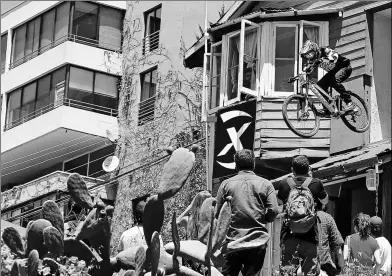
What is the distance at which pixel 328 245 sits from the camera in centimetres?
1210

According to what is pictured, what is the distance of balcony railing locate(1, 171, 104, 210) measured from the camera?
1511 inches

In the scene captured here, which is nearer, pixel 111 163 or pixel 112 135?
pixel 111 163

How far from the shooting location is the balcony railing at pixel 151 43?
37.2 meters

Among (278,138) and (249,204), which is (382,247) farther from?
(278,138)

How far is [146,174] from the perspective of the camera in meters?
34.8

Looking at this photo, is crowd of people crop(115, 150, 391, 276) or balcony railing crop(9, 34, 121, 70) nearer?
crowd of people crop(115, 150, 391, 276)

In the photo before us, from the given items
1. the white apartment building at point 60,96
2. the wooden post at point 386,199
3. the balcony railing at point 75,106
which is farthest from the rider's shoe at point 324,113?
the balcony railing at point 75,106

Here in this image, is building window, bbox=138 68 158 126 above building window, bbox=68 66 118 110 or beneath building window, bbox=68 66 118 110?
beneath

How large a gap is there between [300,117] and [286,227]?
36.6ft

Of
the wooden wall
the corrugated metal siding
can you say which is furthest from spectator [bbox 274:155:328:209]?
the corrugated metal siding

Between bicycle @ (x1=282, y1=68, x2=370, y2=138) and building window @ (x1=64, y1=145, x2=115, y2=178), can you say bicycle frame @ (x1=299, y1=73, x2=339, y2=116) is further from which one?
building window @ (x1=64, y1=145, x2=115, y2=178)

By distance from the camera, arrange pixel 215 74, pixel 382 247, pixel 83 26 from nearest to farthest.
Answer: pixel 382 247 → pixel 215 74 → pixel 83 26

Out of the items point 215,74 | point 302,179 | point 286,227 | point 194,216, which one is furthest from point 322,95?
point 194,216

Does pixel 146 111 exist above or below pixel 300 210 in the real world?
above
